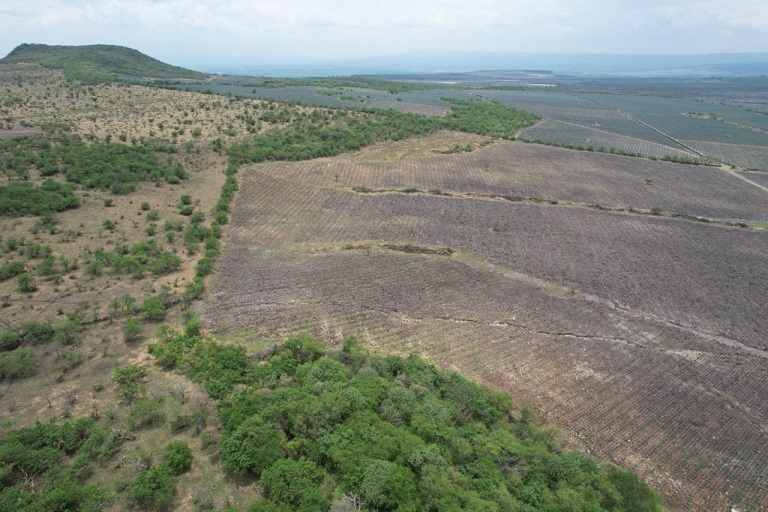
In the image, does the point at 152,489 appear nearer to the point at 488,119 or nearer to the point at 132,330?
the point at 132,330

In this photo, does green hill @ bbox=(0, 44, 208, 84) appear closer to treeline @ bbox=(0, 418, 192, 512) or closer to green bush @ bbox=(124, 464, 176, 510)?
treeline @ bbox=(0, 418, 192, 512)

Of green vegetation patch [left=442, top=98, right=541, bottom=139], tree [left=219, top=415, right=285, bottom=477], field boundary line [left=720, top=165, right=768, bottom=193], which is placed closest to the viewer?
tree [left=219, top=415, right=285, bottom=477]

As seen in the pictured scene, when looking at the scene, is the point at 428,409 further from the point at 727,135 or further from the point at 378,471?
the point at 727,135

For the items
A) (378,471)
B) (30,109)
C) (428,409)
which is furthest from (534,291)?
(30,109)

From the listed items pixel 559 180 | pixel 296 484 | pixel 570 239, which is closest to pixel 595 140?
pixel 559 180

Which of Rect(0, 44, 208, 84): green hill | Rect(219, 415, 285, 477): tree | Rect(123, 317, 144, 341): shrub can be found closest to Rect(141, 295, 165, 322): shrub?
Rect(123, 317, 144, 341): shrub

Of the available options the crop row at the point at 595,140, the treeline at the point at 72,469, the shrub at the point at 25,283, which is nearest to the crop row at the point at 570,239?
the shrub at the point at 25,283

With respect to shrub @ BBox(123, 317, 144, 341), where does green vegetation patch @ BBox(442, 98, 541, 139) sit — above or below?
above
